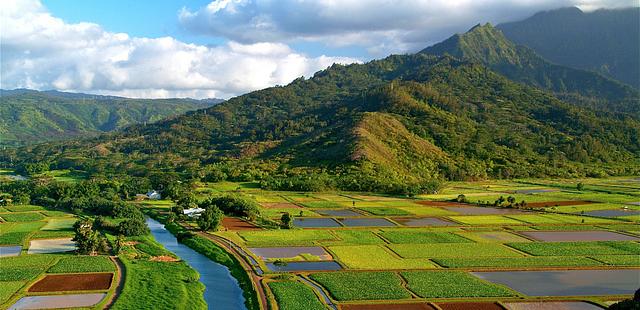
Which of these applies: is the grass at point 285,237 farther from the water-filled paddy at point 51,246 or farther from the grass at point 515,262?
the water-filled paddy at point 51,246

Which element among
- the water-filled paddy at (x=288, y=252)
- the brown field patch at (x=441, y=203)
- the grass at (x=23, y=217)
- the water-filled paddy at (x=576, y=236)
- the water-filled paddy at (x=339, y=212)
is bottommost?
the water-filled paddy at (x=576, y=236)

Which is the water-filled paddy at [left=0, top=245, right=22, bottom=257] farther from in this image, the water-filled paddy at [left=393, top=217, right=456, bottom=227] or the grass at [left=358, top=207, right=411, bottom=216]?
the grass at [left=358, top=207, right=411, bottom=216]

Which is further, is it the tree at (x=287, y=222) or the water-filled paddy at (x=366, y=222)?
the water-filled paddy at (x=366, y=222)

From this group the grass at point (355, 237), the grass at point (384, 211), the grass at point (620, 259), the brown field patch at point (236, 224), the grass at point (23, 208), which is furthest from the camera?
the grass at point (23, 208)

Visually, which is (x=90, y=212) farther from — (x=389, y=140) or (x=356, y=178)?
(x=389, y=140)

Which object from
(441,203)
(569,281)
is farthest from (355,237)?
(441,203)

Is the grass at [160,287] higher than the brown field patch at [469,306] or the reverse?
higher

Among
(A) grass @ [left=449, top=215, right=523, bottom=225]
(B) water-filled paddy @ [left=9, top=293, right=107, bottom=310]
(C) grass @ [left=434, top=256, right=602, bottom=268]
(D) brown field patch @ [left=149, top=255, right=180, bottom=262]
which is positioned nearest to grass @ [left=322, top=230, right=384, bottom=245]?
(C) grass @ [left=434, top=256, right=602, bottom=268]

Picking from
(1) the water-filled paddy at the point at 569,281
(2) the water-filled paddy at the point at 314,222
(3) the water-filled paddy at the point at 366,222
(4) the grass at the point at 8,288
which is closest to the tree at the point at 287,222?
(2) the water-filled paddy at the point at 314,222
